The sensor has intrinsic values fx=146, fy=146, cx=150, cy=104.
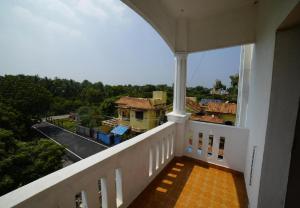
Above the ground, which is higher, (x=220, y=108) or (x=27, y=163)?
(x=220, y=108)

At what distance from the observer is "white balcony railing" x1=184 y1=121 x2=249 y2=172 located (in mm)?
2260

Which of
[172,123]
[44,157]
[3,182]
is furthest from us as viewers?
[172,123]

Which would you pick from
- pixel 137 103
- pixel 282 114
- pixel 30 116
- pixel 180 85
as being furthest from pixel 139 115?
pixel 282 114

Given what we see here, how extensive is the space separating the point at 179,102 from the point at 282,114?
1.69 meters

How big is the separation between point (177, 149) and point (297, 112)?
6.56 feet

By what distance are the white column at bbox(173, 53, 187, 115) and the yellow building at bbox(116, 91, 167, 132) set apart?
0.49m

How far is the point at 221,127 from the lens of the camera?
2.35 meters

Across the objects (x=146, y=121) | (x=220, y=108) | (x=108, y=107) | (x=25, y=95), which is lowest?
(x=146, y=121)

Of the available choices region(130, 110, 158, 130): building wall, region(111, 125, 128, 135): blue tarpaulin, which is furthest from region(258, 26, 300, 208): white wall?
region(111, 125, 128, 135): blue tarpaulin

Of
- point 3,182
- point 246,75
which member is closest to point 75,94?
point 3,182

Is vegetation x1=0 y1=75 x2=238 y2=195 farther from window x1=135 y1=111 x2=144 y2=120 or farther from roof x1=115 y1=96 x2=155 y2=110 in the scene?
window x1=135 y1=111 x2=144 y2=120

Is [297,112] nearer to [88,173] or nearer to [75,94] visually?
[88,173]

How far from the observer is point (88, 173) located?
1.05 m

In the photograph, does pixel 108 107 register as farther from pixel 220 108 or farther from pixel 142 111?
pixel 220 108
